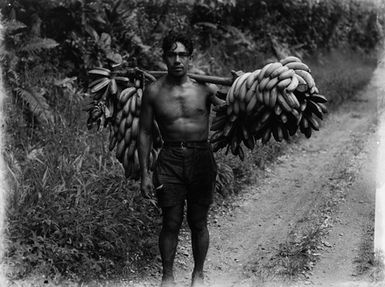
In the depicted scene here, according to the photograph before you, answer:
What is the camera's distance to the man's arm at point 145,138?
404 cm

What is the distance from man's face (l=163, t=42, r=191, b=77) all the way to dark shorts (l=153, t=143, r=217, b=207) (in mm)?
562

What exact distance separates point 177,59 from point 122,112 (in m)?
0.71

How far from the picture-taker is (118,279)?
15.7ft

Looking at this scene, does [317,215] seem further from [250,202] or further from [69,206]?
[69,206]

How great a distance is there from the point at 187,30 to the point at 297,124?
720 cm

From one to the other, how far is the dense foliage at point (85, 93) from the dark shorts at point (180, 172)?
3.30 feet

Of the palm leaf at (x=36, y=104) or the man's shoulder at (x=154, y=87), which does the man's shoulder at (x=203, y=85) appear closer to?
the man's shoulder at (x=154, y=87)

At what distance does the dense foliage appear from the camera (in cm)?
463

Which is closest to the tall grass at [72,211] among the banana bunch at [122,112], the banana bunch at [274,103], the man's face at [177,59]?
the banana bunch at [122,112]

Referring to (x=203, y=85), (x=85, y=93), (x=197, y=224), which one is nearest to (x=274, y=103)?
(x=203, y=85)

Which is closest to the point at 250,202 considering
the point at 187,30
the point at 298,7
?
the point at 187,30

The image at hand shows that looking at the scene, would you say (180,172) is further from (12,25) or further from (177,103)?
(12,25)

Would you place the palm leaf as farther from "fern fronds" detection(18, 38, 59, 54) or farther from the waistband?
the waistband

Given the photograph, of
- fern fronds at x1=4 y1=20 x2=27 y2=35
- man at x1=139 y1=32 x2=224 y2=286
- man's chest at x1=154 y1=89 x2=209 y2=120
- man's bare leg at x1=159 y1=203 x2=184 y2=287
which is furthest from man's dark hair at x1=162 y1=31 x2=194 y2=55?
fern fronds at x1=4 y1=20 x2=27 y2=35
